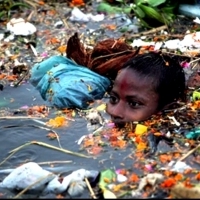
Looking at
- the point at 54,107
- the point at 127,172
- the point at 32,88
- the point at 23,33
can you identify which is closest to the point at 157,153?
the point at 127,172

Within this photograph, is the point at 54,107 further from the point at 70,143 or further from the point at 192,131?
the point at 192,131

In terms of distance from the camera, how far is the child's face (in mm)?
4809

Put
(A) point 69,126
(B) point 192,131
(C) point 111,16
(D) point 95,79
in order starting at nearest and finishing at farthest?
(B) point 192,131, (A) point 69,126, (D) point 95,79, (C) point 111,16

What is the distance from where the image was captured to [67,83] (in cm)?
532

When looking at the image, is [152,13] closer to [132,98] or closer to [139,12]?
[139,12]

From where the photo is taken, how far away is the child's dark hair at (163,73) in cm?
487

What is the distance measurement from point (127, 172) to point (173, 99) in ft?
3.40

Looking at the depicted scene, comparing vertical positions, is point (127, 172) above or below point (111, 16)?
above

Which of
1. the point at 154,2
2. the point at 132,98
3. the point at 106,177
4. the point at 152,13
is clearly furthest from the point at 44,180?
the point at 154,2

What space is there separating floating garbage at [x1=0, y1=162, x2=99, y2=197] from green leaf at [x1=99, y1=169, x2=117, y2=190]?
40 mm

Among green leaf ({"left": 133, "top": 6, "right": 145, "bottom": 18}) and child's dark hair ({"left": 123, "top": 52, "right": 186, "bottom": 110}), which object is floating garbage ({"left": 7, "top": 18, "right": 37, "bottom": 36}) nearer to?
green leaf ({"left": 133, "top": 6, "right": 145, "bottom": 18})

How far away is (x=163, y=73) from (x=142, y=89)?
208 millimetres

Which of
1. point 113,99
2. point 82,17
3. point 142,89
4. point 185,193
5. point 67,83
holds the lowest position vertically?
point 82,17

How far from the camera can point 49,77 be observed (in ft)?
17.9
